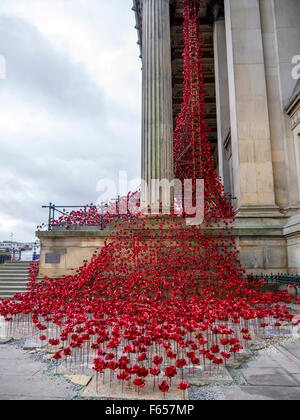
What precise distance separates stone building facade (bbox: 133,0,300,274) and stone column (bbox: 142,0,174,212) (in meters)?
0.04

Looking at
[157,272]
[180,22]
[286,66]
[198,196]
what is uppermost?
[180,22]

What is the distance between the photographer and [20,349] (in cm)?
500

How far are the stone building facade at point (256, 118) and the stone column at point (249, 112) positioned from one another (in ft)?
0.12

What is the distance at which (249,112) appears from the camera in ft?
40.4

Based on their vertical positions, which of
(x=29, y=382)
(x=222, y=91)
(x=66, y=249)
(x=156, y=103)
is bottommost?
(x=29, y=382)

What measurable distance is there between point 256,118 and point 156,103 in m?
4.08

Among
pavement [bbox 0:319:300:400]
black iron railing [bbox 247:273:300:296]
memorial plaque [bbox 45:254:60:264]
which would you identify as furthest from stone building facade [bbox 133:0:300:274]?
pavement [bbox 0:319:300:400]

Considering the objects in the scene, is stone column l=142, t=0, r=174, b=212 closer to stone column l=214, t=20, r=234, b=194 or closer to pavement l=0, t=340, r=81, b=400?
stone column l=214, t=20, r=234, b=194

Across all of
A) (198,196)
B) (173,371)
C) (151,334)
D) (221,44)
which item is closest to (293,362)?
(151,334)

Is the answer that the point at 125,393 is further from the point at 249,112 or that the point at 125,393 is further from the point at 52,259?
the point at 249,112

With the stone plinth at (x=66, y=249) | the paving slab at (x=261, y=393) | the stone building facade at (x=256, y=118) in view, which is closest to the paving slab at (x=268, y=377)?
the paving slab at (x=261, y=393)

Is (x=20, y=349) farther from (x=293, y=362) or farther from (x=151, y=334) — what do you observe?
(x=293, y=362)

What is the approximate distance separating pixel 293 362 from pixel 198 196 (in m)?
9.81

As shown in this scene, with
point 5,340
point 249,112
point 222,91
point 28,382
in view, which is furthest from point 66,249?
point 222,91
